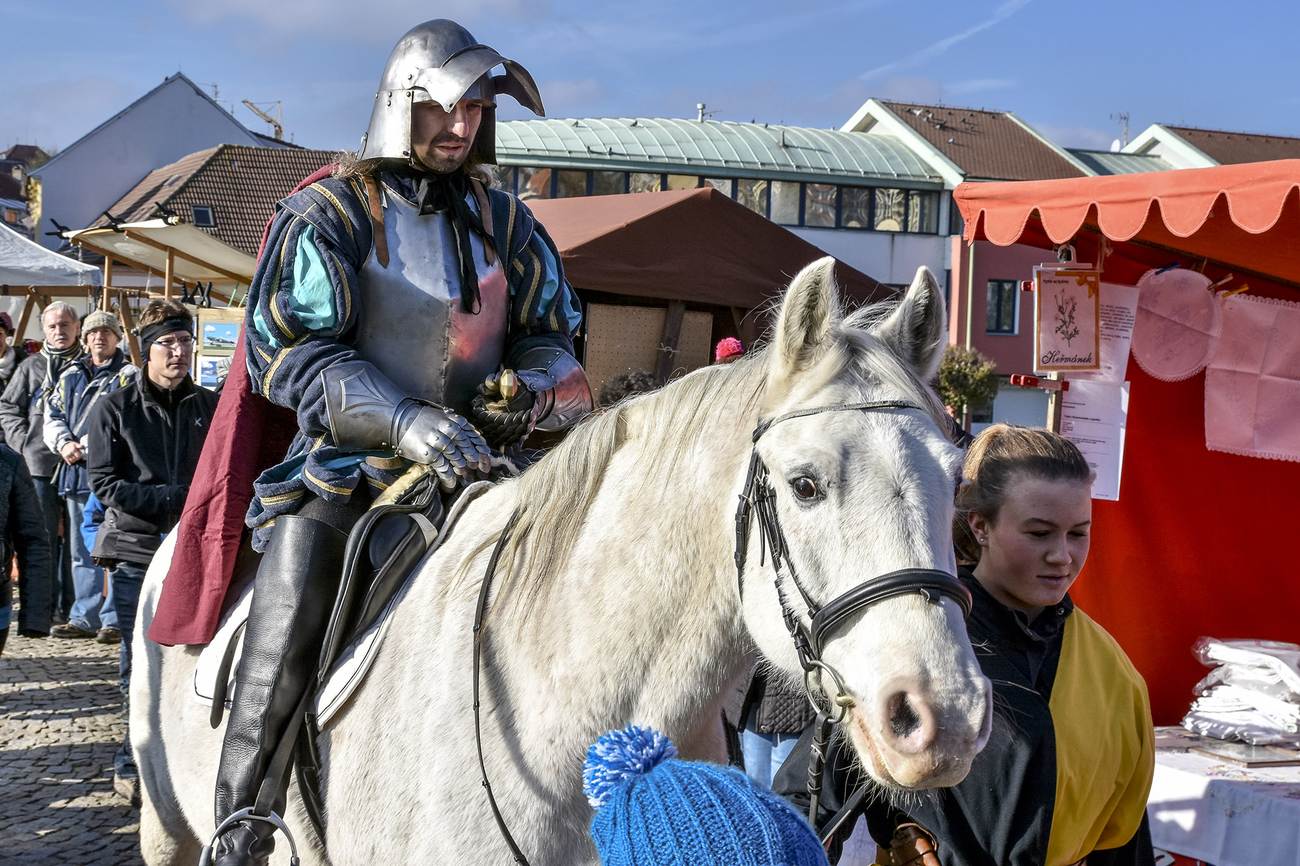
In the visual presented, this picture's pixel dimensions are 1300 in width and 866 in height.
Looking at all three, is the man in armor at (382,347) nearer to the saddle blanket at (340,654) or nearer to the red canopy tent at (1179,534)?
the saddle blanket at (340,654)

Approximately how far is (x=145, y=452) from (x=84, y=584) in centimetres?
319

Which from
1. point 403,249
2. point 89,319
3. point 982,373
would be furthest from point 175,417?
point 982,373

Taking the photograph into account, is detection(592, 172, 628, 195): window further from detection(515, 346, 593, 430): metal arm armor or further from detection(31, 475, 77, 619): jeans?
detection(515, 346, 593, 430): metal arm armor

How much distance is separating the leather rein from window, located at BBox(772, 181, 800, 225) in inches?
1443

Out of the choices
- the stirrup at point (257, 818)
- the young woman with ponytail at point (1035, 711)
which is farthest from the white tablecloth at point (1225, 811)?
the stirrup at point (257, 818)

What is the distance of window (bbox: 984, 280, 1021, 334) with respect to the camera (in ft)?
124

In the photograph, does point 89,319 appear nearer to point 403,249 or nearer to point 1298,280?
point 403,249

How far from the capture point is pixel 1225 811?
319cm

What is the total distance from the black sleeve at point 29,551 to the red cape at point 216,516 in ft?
7.69

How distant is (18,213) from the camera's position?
3878cm

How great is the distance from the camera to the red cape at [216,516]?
2971 millimetres

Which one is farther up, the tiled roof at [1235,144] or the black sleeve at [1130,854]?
the tiled roof at [1235,144]

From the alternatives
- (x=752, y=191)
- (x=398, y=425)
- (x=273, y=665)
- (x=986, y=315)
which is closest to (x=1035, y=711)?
(x=398, y=425)

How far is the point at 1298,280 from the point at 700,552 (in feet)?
10.8
